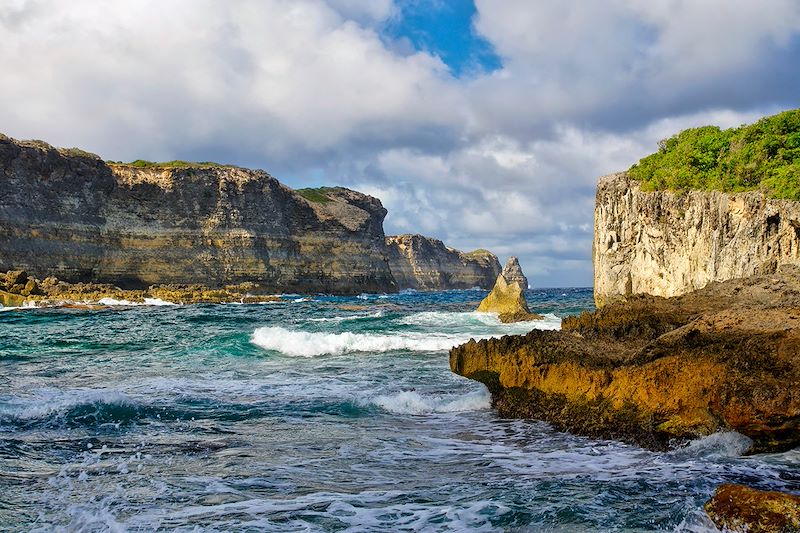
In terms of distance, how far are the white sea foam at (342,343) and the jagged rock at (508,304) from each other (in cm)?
1025

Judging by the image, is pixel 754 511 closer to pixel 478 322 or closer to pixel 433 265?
pixel 478 322

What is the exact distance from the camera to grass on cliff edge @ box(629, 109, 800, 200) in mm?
21734

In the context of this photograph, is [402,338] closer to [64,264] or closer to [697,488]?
[697,488]

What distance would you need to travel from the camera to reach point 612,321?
17.9 meters

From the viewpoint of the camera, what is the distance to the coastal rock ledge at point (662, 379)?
759cm

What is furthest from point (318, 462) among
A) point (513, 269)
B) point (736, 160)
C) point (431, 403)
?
point (513, 269)

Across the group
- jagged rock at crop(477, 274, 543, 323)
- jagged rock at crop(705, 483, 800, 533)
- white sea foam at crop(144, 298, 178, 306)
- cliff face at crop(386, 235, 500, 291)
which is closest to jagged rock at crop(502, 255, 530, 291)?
cliff face at crop(386, 235, 500, 291)

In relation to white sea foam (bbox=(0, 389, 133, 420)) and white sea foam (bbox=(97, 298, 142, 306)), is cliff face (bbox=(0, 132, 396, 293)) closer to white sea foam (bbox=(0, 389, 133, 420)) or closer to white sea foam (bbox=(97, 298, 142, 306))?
white sea foam (bbox=(97, 298, 142, 306))

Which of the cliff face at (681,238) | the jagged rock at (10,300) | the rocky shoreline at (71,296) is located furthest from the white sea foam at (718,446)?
the jagged rock at (10,300)

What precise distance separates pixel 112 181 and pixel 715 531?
77.2m

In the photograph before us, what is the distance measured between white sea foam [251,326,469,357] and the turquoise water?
5921 mm

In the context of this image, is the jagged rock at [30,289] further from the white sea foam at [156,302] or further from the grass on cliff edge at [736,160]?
the grass on cliff edge at [736,160]

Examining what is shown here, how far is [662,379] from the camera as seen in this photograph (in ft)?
28.0

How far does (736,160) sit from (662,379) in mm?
20016
